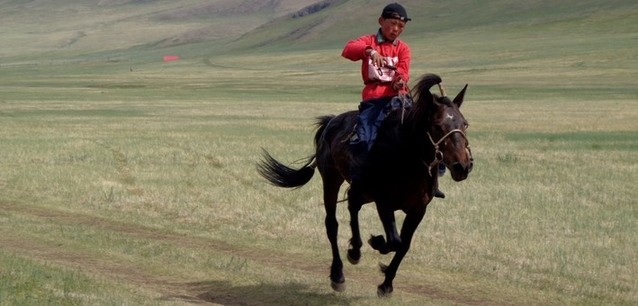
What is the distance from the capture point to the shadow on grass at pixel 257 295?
982cm

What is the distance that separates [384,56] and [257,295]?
2.49 meters

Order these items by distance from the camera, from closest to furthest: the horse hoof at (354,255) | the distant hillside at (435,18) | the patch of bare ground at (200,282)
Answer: the patch of bare ground at (200,282) < the horse hoof at (354,255) < the distant hillside at (435,18)

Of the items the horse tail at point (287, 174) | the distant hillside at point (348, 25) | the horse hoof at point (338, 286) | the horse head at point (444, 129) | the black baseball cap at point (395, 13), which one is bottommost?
the distant hillside at point (348, 25)

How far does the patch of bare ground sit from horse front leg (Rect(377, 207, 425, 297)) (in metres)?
0.35

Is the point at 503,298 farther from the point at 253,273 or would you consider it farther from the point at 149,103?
the point at 149,103

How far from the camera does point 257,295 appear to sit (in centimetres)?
1011

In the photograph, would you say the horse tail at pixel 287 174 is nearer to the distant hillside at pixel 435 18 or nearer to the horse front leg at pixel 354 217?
the horse front leg at pixel 354 217

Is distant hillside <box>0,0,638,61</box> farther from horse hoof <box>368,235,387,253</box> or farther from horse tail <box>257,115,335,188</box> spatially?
horse hoof <box>368,235,387,253</box>

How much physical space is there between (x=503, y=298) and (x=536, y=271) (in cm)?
135

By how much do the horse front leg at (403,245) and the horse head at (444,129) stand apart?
0.51 m

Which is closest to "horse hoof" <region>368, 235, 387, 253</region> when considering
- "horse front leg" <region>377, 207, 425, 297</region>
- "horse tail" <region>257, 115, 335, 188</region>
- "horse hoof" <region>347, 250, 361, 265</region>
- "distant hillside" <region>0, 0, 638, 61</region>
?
"horse front leg" <region>377, 207, 425, 297</region>

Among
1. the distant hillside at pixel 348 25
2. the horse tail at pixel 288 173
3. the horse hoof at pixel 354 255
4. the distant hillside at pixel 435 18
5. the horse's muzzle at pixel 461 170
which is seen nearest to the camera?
the horse's muzzle at pixel 461 170

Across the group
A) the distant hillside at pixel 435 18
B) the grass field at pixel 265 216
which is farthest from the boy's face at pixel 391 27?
the distant hillside at pixel 435 18

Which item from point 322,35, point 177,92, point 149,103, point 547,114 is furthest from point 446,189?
point 322,35
